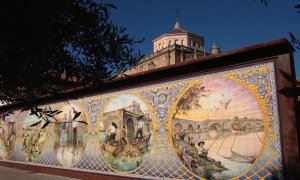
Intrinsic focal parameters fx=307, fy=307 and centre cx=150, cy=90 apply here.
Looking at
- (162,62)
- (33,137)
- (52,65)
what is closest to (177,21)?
(162,62)

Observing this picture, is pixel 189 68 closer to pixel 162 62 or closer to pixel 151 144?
pixel 151 144

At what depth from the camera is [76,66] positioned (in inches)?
161

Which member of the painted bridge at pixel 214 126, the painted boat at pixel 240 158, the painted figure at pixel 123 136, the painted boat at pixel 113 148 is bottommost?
the painted boat at pixel 240 158

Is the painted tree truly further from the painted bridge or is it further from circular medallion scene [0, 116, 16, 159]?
circular medallion scene [0, 116, 16, 159]

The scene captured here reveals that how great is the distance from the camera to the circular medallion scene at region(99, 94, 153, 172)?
383 inches

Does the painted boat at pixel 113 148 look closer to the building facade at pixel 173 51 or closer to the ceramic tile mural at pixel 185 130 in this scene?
the ceramic tile mural at pixel 185 130

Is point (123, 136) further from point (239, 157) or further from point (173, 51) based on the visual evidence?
point (173, 51)

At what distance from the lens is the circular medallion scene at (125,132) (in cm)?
972

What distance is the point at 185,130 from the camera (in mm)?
Result: 8648

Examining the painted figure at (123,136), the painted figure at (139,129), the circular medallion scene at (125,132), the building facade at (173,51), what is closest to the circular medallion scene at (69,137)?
the circular medallion scene at (125,132)

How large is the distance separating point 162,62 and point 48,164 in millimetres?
39752

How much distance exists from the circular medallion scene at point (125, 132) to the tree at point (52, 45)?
5251 millimetres

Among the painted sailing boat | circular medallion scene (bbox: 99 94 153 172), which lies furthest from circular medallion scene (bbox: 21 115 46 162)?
the painted sailing boat

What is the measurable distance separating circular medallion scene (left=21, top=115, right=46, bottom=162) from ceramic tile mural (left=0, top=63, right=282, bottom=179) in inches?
80.5
